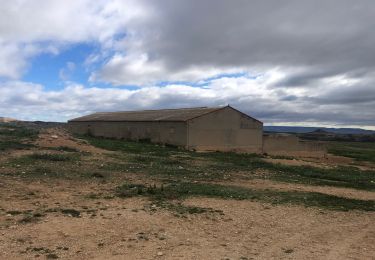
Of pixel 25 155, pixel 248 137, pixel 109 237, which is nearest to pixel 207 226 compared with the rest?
pixel 109 237

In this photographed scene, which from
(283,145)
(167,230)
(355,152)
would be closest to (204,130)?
(283,145)

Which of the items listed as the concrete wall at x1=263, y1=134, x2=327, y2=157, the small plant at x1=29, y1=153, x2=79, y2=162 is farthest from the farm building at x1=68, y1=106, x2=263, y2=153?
the small plant at x1=29, y1=153, x2=79, y2=162

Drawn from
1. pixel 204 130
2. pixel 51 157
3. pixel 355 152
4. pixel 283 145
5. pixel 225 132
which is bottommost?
pixel 355 152

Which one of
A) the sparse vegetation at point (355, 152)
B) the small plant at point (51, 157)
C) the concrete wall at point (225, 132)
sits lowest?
the sparse vegetation at point (355, 152)

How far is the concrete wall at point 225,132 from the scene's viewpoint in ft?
121

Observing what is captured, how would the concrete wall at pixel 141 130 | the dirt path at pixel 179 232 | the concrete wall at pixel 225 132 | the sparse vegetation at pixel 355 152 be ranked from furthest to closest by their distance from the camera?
the sparse vegetation at pixel 355 152
the concrete wall at pixel 141 130
the concrete wall at pixel 225 132
the dirt path at pixel 179 232

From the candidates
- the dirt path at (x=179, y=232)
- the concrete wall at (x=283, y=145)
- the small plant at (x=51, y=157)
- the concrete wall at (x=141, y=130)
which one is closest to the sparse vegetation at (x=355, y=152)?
the concrete wall at (x=283, y=145)

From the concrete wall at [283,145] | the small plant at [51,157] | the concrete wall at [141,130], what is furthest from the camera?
the concrete wall at [283,145]

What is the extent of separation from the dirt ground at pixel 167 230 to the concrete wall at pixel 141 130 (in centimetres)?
2451

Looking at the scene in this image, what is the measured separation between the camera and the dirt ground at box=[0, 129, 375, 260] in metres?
7.38

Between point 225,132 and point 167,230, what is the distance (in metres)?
30.2

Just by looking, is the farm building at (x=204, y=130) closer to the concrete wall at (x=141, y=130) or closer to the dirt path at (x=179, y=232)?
the concrete wall at (x=141, y=130)

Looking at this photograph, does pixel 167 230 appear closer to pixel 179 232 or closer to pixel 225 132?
pixel 179 232

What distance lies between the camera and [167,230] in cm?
876
